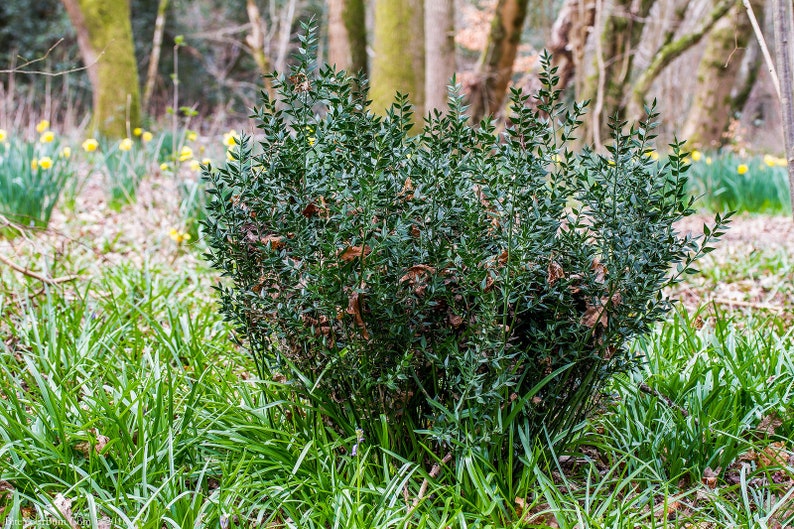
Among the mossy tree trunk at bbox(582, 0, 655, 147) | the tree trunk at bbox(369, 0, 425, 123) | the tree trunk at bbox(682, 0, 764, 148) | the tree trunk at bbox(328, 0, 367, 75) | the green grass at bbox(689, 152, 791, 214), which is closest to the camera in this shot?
the green grass at bbox(689, 152, 791, 214)

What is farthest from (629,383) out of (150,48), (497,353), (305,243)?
(150,48)

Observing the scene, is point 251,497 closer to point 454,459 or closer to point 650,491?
point 454,459

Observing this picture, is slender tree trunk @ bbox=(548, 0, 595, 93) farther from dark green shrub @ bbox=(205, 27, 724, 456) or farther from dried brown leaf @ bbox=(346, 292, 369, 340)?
dried brown leaf @ bbox=(346, 292, 369, 340)

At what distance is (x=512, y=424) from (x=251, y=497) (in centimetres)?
71

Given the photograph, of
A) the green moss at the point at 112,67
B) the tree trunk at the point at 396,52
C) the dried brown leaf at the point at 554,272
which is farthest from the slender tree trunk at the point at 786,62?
→ the green moss at the point at 112,67

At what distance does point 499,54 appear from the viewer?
8.13 m

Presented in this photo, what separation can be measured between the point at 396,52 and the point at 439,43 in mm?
506

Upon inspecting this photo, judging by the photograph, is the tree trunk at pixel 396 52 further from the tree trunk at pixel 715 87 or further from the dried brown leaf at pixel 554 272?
the dried brown leaf at pixel 554 272

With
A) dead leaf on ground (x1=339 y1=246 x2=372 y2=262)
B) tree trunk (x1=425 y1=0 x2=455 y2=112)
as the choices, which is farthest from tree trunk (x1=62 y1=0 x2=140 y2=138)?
dead leaf on ground (x1=339 y1=246 x2=372 y2=262)

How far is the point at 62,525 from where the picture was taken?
5.32 feet

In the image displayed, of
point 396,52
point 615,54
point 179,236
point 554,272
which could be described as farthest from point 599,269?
point 615,54

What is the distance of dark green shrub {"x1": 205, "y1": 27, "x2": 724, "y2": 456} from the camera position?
1.63 metres

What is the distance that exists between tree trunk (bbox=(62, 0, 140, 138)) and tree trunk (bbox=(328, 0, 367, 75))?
9.32 feet

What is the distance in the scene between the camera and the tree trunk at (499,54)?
7.86 m
